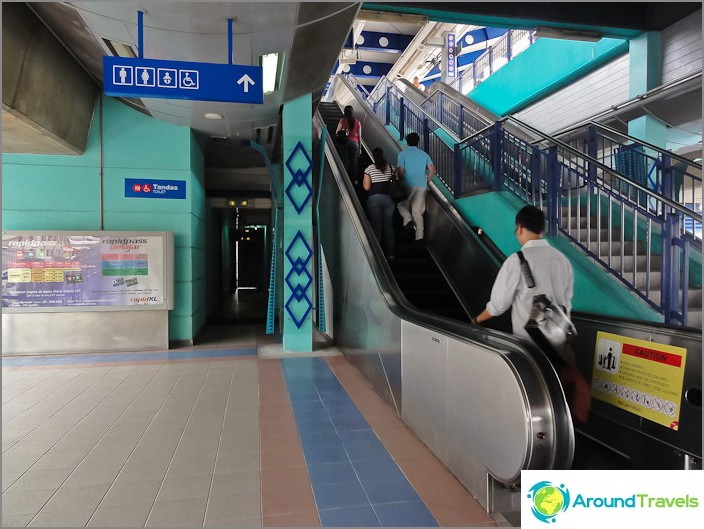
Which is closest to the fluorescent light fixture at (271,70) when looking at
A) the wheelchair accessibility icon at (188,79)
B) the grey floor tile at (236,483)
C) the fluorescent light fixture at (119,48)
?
the wheelchair accessibility icon at (188,79)

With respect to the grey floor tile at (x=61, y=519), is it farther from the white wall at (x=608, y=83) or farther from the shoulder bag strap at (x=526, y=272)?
the white wall at (x=608, y=83)

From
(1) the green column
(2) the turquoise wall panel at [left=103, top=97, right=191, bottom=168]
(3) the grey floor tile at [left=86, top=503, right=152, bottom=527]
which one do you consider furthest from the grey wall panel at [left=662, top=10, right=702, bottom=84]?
(3) the grey floor tile at [left=86, top=503, right=152, bottom=527]

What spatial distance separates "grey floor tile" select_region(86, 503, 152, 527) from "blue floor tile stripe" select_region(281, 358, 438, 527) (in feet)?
3.04

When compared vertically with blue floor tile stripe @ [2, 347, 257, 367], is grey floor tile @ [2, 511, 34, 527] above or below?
above

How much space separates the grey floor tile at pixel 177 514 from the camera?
2287mm

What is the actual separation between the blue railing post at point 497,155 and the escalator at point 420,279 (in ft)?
4.30

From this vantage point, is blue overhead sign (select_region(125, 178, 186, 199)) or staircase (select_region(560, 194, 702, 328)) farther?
blue overhead sign (select_region(125, 178, 186, 199))

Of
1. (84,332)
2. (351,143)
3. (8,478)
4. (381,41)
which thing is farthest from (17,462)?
(381,41)

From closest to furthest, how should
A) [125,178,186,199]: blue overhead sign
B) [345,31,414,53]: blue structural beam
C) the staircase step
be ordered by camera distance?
the staircase step, [125,178,186,199]: blue overhead sign, [345,31,414,53]: blue structural beam

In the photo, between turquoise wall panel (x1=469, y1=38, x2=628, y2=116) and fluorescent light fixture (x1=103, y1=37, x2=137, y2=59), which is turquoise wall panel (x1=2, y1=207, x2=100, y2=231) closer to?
fluorescent light fixture (x1=103, y1=37, x2=137, y2=59)

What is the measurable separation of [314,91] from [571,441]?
17.3ft

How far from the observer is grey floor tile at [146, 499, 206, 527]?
7.50ft

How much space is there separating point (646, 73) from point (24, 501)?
32.4 feet

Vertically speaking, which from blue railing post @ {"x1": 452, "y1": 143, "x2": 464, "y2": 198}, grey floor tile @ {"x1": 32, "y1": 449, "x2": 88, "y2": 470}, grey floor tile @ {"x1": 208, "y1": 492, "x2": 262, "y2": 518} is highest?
blue railing post @ {"x1": 452, "y1": 143, "x2": 464, "y2": 198}
